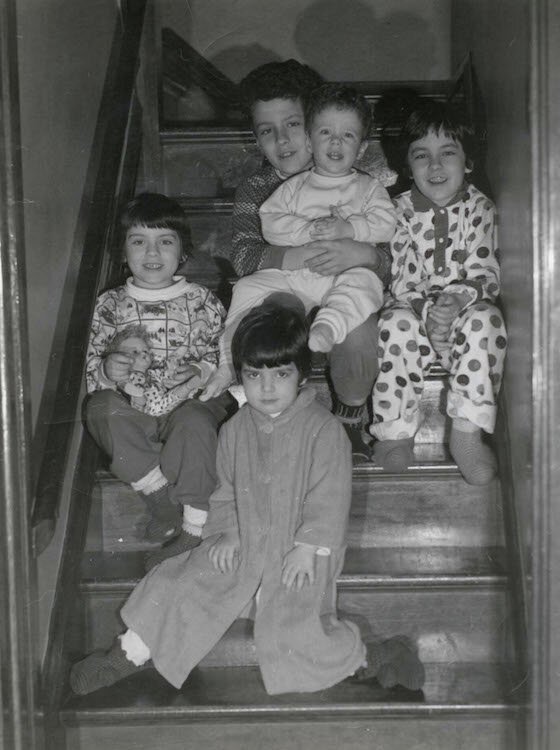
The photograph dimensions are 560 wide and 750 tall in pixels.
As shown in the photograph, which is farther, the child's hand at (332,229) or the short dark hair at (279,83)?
the short dark hair at (279,83)

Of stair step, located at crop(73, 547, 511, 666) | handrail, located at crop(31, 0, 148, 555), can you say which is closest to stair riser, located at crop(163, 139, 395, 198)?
handrail, located at crop(31, 0, 148, 555)

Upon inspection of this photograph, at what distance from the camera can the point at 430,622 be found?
2.47 m

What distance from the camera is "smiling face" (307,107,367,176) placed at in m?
2.62

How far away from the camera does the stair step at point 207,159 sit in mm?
3496

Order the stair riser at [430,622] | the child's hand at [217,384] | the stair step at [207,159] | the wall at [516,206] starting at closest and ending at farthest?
the wall at [516,206]
the stair riser at [430,622]
the child's hand at [217,384]
the stair step at [207,159]

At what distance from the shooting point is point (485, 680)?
2.36 metres

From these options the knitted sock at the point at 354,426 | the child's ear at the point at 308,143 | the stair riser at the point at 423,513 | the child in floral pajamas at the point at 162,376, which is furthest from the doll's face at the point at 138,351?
the child's ear at the point at 308,143

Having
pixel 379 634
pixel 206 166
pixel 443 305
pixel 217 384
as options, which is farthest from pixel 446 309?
pixel 206 166

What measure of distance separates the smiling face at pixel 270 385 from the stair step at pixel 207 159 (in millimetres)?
1234

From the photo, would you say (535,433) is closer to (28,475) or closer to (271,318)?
(271,318)

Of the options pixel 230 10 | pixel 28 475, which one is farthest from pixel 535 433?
pixel 230 10

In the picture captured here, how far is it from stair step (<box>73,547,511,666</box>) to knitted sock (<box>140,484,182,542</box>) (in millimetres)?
119

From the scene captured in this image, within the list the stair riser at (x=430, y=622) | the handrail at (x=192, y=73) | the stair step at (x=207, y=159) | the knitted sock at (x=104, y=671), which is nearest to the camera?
the knitted sock at (x=104, y=671)

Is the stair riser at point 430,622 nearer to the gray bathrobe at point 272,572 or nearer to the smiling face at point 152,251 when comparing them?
the gray bathrobe at point 272,572
